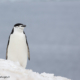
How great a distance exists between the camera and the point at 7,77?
306 cm

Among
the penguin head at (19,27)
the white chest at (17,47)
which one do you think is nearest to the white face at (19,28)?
the penguin head at (19,27)

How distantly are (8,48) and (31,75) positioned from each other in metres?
4.18

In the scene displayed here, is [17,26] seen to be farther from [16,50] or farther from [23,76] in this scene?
[23,76]

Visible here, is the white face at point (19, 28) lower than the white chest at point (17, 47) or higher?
higher

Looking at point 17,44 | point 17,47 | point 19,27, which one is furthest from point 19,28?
point 17,47

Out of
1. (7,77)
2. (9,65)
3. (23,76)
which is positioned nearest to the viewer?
(7,77)

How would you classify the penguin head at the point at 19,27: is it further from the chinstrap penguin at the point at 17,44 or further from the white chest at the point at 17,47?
the white chest at the point at 17,47

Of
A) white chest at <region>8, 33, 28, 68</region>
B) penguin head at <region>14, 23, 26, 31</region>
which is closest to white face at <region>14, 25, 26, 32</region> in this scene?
penguin head at <region>14, 23, 26, 31</region>

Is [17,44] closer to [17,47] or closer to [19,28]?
[17,47]

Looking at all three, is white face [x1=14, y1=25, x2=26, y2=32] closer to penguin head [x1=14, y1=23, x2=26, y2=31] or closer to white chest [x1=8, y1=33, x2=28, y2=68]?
penguin head [x1=14, y1=23, x2=26, y2=31]

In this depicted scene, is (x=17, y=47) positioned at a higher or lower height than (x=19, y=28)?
lower

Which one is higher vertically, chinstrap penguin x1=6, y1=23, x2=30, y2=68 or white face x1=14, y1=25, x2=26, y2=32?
white face x1=14, y1=25, x2=26, y2=32

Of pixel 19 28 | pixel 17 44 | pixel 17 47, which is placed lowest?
pixel 17 47

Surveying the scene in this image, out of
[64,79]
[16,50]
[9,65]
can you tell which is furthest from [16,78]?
[16,50]
